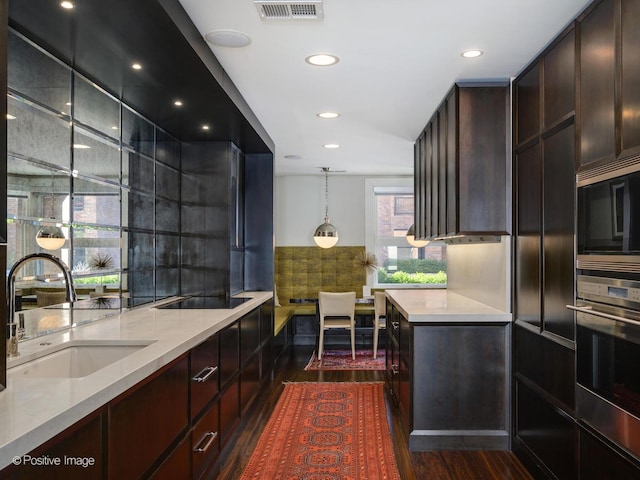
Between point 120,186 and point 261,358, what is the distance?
1.98 m

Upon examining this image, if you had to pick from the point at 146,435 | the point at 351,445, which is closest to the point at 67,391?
the point at 146,435

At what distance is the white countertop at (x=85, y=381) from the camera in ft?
4.04

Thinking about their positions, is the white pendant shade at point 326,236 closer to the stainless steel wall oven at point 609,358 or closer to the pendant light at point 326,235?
the pendant light at point 326,235

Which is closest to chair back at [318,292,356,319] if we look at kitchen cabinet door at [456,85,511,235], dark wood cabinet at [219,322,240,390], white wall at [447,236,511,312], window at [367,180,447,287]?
white wall at [447,236,511,312]

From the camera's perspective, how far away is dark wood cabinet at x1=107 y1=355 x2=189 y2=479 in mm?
1637

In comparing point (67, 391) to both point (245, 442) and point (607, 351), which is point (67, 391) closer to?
point (607, 351)

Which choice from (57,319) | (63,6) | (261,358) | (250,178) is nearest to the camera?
(63,6)

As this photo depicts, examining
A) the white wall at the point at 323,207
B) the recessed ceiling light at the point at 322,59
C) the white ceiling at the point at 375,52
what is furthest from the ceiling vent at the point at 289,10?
the white wall at the point at 323,207

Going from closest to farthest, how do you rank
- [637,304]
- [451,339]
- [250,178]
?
[637,304] < [451,339] < [250,178]

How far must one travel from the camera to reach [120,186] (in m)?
3.41

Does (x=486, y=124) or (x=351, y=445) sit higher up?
(x=486, y=124)

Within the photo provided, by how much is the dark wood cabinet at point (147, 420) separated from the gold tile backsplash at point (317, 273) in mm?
5642

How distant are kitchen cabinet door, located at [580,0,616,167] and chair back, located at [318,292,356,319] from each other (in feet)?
13.5

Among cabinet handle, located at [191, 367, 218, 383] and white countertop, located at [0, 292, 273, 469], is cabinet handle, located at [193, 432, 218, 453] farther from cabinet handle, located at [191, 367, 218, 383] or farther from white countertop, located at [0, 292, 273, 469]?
white countertop, located at [0, 292, 273, 469]
